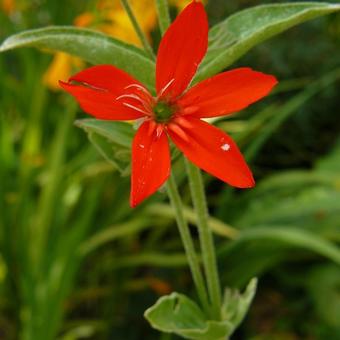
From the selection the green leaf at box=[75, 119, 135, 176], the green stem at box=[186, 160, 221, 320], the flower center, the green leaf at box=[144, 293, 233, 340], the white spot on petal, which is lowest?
the green leaf at box=[144, 293, 233, 340]

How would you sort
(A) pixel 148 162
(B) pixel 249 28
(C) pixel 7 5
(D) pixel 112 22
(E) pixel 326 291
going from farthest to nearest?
(C) pixel 7 5
(D) pixel 112 22
(E) pixel 326 291
(B) pixel 249 28
(A) pixel 148 162

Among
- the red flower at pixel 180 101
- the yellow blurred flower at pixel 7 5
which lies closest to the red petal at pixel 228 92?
the red flower at pixel 180 101

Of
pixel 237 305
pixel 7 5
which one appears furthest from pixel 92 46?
pixel 7 5

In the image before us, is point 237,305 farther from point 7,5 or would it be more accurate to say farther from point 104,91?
point 7,5

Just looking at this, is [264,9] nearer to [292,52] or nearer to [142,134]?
[142,134]

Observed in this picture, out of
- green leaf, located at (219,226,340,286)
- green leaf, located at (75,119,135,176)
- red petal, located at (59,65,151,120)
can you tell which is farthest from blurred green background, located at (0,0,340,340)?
red petal, located at (59,65,151,120)

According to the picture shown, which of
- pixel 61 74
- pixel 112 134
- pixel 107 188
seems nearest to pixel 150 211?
pixel 107 188

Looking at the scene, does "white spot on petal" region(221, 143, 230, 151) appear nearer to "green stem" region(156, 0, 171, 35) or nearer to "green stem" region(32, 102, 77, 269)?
"green stem" region(156, 0, 171, 35)
